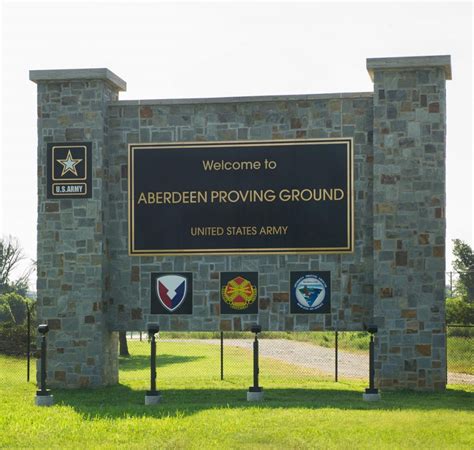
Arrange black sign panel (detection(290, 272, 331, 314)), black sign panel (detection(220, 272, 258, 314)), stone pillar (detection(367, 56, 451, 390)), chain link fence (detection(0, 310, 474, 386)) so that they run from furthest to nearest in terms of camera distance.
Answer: chain link fence (detection(0, 310, 474, 386)) < black sign panel (detection(220, 272, 258, 314)) < black sign panel (detection(290, 272, 331, 314)) < stone pillar (detection(367, 56, 451, 390))

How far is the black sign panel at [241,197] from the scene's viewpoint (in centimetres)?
2027

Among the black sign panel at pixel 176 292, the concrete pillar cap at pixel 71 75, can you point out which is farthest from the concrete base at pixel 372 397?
the concrete pillar cap at pixel 71 75

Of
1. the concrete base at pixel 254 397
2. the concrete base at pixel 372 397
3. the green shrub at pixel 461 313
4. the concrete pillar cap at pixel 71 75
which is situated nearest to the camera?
the concrete base at pixel 372 397

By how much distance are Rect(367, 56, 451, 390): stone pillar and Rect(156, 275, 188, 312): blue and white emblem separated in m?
4.14

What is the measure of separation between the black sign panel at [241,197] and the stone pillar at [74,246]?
80 cm

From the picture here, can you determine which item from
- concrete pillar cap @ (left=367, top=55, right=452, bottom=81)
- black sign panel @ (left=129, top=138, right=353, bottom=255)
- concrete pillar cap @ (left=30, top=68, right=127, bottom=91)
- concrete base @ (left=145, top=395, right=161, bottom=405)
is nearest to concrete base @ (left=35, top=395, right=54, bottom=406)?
concrete base @ (left=145, top=395, right=161, bottom=405)

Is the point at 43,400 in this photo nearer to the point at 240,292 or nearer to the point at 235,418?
the point at 235,418

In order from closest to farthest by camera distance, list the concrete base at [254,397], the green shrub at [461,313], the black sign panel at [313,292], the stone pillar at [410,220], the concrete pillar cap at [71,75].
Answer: the concrete base at [254,397]
the stone pillar at [410,220]
the black sign panel at [313,292]
the concrete pillar cap at [71,75]
the green shrub at [461,313]

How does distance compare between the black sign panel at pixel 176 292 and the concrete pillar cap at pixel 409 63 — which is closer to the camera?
the concrete pillar cap at pixel 409 63

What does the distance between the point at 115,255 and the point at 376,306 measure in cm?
578

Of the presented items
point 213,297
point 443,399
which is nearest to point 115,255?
point 213,297

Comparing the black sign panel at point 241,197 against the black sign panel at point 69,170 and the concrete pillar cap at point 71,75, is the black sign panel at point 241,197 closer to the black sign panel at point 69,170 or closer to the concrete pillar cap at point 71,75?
the black sign panel at point 69,170

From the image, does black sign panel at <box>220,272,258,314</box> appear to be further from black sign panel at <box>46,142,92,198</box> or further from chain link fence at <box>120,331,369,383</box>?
black sign panel at <box>46,142,92,198</box>

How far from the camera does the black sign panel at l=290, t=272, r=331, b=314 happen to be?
66.4 feet
